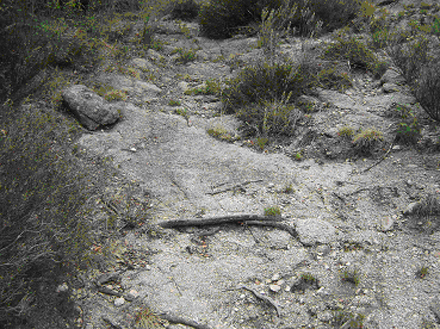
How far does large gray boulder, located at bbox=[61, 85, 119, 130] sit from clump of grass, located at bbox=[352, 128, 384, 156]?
3.74 meters

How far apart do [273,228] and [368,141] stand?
201 centimetres

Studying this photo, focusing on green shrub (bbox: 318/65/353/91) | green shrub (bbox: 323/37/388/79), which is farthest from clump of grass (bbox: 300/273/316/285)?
green shrub (bbox: 323/37/388/79)

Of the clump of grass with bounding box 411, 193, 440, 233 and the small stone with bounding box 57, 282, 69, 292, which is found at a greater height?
the small stone with bounding box 57, 282, 69, 292

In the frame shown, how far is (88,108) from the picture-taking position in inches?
183

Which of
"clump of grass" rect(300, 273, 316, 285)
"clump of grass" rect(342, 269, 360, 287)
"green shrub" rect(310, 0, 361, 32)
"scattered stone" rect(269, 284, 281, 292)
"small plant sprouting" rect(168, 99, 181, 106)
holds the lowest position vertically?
"small plant sprouting" rect(168, 99, 181, 106)

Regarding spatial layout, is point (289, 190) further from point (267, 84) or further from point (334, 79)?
point (334, 79)

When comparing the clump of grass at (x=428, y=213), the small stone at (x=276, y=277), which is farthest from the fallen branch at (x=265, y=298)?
the clump of grass at (x=428, y=213)

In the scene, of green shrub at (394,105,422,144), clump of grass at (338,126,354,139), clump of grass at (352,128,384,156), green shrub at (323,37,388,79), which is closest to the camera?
green shrub at (394,105,422,144)

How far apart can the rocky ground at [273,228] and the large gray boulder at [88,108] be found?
0.65ft

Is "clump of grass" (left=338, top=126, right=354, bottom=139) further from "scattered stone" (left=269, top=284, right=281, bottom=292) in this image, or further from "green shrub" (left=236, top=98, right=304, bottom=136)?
"scattered stone" (left=269, top=284, right=281, bottom=292)

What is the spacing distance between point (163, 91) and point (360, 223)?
432 centimetres

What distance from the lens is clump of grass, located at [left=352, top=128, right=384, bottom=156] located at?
433 centimetres

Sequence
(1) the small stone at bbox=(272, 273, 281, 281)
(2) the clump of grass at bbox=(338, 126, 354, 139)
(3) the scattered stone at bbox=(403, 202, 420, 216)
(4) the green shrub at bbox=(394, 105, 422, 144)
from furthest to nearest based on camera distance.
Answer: (2) the clump of grass at bbox=(338, 126, 354, 139), (4) the green shrub at bbox=(394, 105, 422, 144), (3) the scattered stone at bbox=(403, 202, 420, 216), (1) the small stone at bbox=(272, 273, 281, 281)

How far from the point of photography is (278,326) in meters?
2.53
